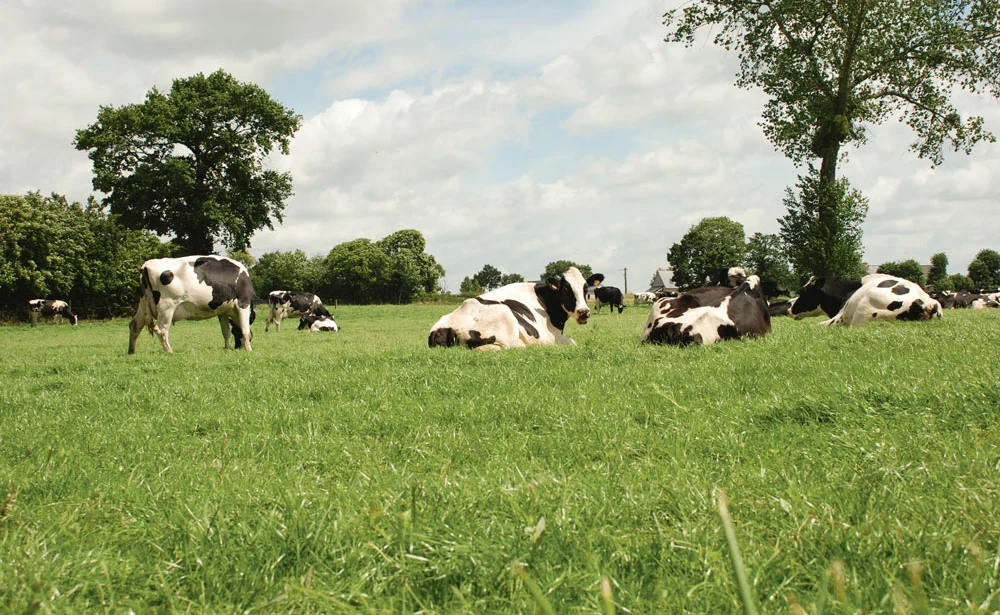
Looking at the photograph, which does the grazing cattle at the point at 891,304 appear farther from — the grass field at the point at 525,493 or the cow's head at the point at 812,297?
the grass field at the point at 525,493

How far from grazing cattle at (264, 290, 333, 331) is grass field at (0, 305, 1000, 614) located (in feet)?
78.0

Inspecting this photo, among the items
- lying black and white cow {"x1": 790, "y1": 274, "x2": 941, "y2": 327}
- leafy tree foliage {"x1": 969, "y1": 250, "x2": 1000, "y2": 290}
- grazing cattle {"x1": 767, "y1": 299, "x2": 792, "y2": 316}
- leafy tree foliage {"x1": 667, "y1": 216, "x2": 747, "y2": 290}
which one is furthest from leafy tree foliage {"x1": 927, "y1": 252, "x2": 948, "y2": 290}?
lying black and white cow {"x1": 790, "y1": 274, "x2": 941, "y2": 327}

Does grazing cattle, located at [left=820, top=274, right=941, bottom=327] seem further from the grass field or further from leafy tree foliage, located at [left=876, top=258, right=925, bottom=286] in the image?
leafy tree foliage, located at [left=876, top=258, right=925, bottom=286]

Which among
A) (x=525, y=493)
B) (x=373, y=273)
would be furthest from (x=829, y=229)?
(x=373, y=273)

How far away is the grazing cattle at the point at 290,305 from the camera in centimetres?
2973

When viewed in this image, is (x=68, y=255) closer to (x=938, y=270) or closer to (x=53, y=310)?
(x=53, y=310)

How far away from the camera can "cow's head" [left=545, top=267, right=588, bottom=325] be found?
11.8m

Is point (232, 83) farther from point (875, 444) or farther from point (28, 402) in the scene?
point (875, 444)

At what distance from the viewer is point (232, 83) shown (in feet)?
152

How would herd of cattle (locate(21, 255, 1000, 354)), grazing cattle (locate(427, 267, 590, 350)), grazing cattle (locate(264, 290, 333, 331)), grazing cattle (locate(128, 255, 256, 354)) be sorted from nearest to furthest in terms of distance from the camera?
herd of cattle (locate(21, 255, 1000, 354)), grazing cattle (locate(427, 267, 590, 350)), grazing cattle (locate(128, 255, 256, 354)), grazing cattle (locate(264, 290, 333, 331))

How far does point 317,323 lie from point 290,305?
3209 millimetres

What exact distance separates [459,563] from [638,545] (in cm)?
65

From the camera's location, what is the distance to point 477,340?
35.1 feet

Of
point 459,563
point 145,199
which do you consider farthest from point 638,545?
point 145,199
